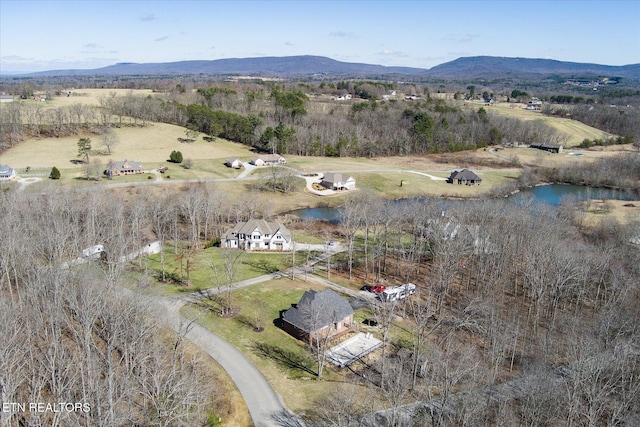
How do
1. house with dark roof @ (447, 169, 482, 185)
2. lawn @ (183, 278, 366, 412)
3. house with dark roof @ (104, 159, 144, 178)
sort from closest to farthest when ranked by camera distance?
1. lawn @ (183, 278, 366, 412)
2. house with dark roof @ (104, 159, 144, 178)
3. house with dark roof @ (447, 169, 482, 185)

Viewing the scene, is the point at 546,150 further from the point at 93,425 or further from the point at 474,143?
the point at 93,425

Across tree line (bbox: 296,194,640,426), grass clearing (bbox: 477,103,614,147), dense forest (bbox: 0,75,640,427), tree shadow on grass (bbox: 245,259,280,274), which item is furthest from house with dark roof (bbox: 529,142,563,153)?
tree shadow on grass (bbox: 245,259,280,274)

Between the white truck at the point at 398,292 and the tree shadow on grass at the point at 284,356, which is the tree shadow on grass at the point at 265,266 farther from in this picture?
the tree shadow on grass at the point at 284,356

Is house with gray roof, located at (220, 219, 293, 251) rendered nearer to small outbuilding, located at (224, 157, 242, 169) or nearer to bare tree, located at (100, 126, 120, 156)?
small outbuilding, located at (224, 157, 242, 169)

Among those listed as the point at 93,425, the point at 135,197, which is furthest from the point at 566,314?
the point at 135,197

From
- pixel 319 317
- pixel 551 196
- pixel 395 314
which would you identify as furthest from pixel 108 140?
pixel 551 196

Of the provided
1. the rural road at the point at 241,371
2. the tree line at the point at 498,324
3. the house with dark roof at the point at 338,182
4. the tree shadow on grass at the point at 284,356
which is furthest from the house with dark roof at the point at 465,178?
the rural road at the point at 241,371
